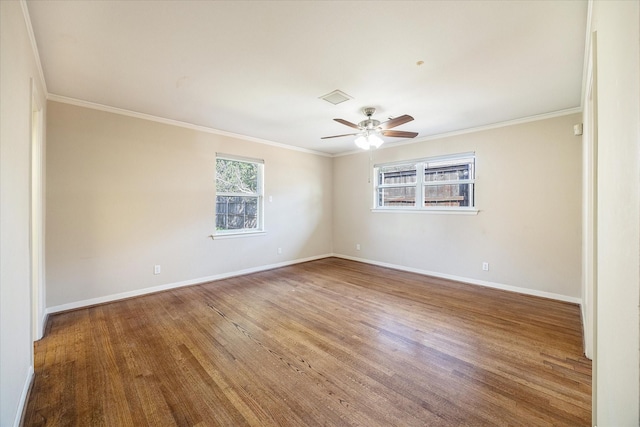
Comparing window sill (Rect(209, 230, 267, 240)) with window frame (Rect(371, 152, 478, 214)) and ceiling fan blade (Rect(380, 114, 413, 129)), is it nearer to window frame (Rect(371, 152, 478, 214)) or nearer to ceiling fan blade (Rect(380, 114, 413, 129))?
window frame (Rect(371, 152, 478, 214))

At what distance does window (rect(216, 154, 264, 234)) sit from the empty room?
0.14 feet

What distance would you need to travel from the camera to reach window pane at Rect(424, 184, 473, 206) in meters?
4.26

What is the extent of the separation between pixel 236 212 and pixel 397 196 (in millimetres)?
3177

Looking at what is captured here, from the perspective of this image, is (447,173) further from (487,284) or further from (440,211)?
(487,284)

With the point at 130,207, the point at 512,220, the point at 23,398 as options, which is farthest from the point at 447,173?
the point at 23,398

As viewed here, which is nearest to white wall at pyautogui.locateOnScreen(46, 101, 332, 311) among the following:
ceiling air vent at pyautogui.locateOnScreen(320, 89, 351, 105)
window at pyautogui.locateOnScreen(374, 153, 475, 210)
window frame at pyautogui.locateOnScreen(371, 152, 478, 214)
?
ceiling air vent at pyautogui.locateOnScreen(320, 89, 351, 105)

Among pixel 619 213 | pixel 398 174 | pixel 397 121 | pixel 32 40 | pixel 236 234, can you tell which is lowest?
pixel 236 234

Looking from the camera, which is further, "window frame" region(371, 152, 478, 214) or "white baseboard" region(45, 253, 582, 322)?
"window frame" region(371, 152, 478, 214)

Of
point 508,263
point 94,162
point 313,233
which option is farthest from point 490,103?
point 94,162

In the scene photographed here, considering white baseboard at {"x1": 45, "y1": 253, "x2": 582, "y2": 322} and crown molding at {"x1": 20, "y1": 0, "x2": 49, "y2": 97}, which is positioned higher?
crown molding at {"x1": 20, "y1": 0, "x2": 49, "y2": 97}

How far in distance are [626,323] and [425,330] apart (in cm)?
206

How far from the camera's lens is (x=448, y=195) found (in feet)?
14.7

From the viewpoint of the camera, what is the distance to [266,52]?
2090 millimetres

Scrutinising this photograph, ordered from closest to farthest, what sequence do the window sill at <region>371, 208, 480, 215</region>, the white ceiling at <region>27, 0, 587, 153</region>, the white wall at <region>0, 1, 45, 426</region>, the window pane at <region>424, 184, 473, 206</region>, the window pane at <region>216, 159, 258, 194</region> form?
the white wall at <region>0, 1, 45, 426</region>
the white ceiling at <region>27, 0, 587, 153</region>
the window sill at <region>371, 208, 480, 215</region>
the window pane at <region>424, 184, 473, 206</region>
the window pane at <region>216, 159, 258, 194</region>
